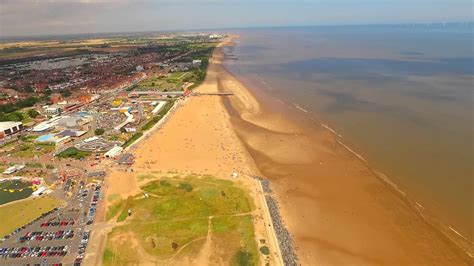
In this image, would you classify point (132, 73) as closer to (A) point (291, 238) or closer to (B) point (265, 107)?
(B) point (265, 107)

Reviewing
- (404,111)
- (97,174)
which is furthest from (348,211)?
(404,111)

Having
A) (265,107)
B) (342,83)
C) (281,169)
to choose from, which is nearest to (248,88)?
(265,107)

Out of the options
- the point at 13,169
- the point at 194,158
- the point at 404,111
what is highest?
the point at 13,169

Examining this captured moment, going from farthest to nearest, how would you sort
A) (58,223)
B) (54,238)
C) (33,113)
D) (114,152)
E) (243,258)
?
(33,113), (114,152), (58,223), (54,238), (243,258)

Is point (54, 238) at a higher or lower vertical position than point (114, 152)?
lower

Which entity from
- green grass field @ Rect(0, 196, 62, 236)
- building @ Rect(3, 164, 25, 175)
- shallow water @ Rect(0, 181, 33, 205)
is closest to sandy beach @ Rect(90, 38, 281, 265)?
green grass field @ Rect(0, 196, 62, 236)

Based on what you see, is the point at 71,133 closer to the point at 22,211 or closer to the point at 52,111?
the point at 52,111
